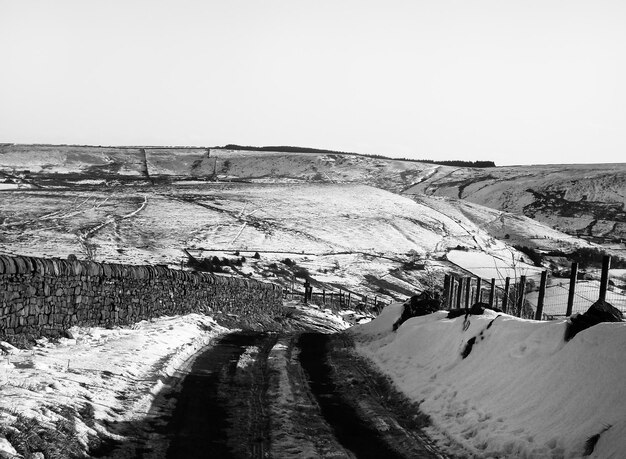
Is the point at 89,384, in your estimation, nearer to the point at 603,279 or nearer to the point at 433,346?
the point at 433,346

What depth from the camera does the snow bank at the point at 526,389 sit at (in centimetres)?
750

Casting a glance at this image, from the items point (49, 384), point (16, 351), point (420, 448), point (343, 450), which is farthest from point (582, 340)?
point (16, 351)

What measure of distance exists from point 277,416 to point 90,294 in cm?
770

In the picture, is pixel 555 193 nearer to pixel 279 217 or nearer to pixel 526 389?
pixel 279 217

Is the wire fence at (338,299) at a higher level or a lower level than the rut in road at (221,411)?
lower

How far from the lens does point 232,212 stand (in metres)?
81.1

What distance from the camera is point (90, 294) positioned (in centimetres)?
1545

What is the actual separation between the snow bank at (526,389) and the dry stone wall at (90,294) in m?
6.64

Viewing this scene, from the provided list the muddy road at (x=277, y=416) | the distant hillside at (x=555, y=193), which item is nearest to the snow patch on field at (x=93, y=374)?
the muddy road at (x=277, y=416)

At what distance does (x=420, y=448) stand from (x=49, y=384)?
4.66m

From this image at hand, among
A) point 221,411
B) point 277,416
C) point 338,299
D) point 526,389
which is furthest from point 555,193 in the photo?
point 221,411

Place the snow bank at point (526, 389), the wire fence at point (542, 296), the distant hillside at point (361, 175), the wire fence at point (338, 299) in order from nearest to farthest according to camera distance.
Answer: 1. the snow bank at point (526, 389)
2. the wire fence at point (542, 296)
3. the wire fence at point (338, 299)
4. the distant hillside at point (361, 175)

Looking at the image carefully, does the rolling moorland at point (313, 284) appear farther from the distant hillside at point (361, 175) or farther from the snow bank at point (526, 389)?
the distant hillside at point (361, 175)

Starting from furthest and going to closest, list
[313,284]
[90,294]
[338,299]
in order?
[313,284] < [338,299] < [90,294]
